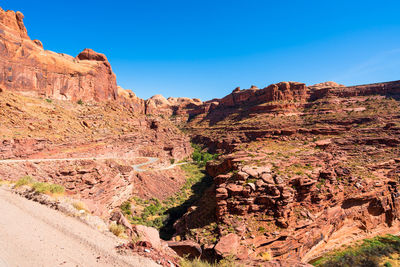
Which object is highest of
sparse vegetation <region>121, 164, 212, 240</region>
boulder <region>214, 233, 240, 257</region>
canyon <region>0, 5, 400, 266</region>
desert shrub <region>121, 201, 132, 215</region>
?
canyon <region>0, 5, 400, 266</region>

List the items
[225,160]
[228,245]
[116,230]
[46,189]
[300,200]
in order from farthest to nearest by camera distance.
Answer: [225,160]
[300,200]
[228,245]
[46,189]
[116,230]

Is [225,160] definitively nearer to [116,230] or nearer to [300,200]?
[300,200]

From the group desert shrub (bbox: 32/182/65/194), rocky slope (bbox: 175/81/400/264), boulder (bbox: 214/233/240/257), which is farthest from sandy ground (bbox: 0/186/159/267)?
boulder (bbox: 214/233/240/257)

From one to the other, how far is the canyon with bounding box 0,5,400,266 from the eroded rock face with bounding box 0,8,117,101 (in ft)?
0.67

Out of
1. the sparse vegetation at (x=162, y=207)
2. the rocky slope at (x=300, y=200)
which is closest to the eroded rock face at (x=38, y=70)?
the sparse vegetation at (x=162, y=207)

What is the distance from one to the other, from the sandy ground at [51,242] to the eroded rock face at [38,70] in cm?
4109

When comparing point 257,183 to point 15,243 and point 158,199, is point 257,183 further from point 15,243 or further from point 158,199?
point 158,199

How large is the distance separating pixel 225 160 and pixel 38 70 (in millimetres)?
44307

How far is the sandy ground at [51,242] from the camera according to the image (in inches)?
184

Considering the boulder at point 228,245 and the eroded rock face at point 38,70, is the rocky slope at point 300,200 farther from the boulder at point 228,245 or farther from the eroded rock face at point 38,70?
the eroded rock face at point 38,70

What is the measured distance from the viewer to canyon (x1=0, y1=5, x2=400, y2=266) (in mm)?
15469

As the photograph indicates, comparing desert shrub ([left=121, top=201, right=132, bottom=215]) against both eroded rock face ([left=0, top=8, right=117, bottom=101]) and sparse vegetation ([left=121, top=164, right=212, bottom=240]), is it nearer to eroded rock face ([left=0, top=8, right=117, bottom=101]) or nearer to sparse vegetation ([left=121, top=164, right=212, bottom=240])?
sparse vegetation ([left=121, top=164, right=212, bottom=240])

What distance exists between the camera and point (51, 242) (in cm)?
545

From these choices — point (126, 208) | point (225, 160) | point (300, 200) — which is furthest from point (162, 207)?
point (300, 200)
